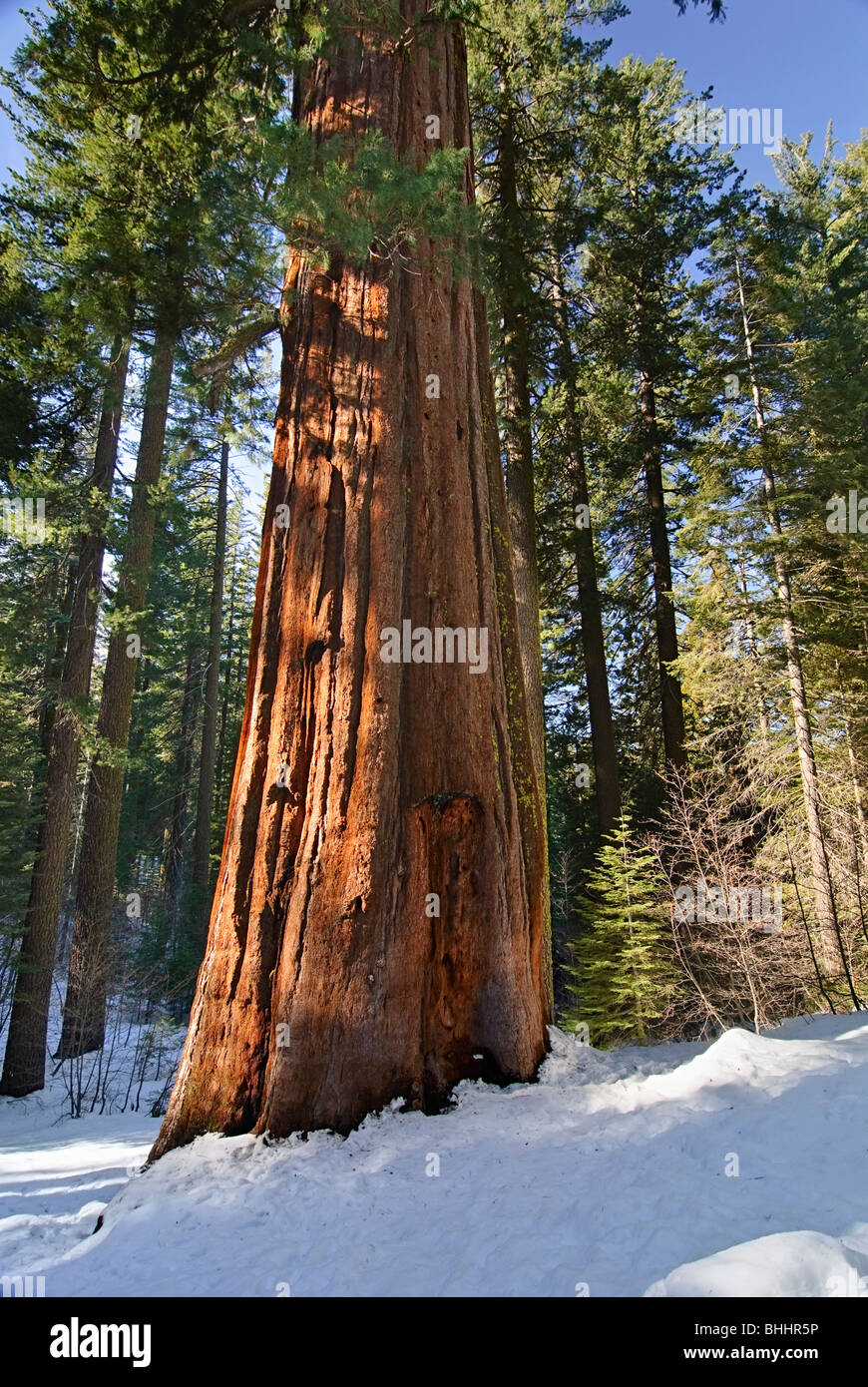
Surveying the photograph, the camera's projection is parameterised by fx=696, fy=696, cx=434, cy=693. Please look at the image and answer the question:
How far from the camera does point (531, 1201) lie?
272 cm

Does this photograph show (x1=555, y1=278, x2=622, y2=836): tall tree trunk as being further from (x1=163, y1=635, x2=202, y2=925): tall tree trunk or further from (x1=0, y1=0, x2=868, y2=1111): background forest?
(x1=163, y1=635, x2=202, y2=925): tall tree trunk

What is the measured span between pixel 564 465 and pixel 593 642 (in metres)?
3.22

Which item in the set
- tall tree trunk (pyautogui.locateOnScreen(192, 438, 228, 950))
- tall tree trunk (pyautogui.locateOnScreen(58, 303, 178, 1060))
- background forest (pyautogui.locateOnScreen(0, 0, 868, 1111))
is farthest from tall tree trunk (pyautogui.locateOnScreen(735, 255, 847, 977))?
tall tree trunk (pyautogui.locateOnScreen(192, 438, 228, 950))

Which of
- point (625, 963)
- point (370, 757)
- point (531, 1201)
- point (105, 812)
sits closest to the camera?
point (531, 1201)

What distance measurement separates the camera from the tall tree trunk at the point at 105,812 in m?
10.4

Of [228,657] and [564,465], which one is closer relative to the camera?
[564,465]

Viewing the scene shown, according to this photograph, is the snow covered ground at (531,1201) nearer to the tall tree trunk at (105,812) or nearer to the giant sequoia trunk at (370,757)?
the giant sequoia trunk at (370,757)

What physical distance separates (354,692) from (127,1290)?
2776 mm

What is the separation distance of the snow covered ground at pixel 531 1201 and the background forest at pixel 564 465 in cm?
288

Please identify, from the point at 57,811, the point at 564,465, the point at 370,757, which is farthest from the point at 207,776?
the point at 370,757

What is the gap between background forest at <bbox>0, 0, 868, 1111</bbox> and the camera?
6.07 meters

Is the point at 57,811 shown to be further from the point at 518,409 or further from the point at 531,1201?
the point at 531,1201

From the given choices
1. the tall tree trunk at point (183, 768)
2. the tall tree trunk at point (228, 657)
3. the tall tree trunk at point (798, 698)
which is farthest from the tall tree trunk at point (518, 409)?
the tall tree trunk at point (228, 657)
